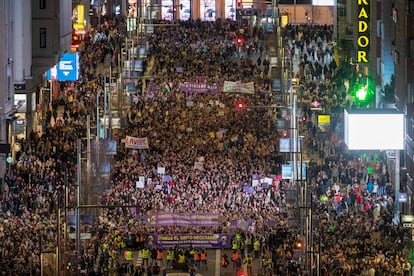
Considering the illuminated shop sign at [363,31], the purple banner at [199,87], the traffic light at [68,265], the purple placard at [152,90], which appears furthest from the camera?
the purple banner at [199,87]

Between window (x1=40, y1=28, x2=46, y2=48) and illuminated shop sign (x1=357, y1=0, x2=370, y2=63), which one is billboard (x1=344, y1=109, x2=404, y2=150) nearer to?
window (x1=40, y1=28, x2=46, y2=48)

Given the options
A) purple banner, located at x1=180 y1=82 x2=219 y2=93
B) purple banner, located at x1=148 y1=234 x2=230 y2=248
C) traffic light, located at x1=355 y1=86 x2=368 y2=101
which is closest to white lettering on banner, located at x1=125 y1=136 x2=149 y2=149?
traffic light, located at x1=355 y1=86 x2=368 y2=101

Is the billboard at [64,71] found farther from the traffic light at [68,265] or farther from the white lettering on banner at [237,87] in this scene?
the traffic light at [68,265]

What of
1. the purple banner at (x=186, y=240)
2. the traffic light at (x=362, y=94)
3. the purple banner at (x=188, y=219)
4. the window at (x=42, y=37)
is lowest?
the purple banner at (x=186, y=240)

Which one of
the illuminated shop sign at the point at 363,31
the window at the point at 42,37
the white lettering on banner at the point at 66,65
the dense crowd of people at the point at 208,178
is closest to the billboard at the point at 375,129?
the dense crowd of people at the point at 208,178

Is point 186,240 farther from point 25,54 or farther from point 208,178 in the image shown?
point 25,54

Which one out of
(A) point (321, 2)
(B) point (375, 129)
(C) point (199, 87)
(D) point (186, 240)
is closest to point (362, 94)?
(B) point (375, 129)
